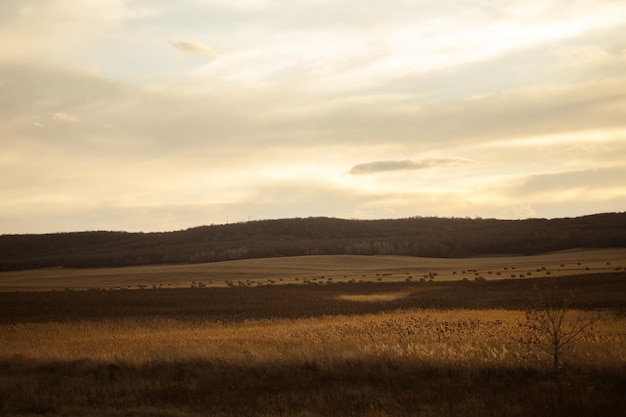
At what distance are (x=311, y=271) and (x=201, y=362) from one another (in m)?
69.8

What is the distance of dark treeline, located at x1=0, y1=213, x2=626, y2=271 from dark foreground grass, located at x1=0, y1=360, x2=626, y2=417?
109 metres

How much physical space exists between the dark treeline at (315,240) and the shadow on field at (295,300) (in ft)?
242

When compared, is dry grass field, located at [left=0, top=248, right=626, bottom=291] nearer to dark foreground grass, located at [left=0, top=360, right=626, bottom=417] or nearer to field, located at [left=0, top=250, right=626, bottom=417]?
field, located at [left=0, top=250, right=626, bottom=417]

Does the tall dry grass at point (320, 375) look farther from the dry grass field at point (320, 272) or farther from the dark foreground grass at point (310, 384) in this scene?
the dry grass field at point (320, 272)

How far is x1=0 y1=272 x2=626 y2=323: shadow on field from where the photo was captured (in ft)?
120

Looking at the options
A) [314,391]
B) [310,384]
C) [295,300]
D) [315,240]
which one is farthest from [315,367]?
[315,240]

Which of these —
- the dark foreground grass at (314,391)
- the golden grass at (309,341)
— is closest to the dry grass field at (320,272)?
the golden grass at (309,341)

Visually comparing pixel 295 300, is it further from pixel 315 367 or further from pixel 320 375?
pixel 320 375

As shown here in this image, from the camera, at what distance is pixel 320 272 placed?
8506 centimetres

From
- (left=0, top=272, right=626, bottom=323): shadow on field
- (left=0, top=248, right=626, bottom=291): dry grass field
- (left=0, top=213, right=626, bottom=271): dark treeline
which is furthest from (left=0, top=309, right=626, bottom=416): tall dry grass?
(left=0, top=213, right=626, bottom=271): dark treeline

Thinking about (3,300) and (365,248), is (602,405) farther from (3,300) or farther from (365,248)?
(365,248)

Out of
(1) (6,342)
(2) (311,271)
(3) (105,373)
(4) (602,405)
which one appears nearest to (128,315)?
(1) (6,342)

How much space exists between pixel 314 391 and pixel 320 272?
70302mm

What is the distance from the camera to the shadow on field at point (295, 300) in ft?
120
